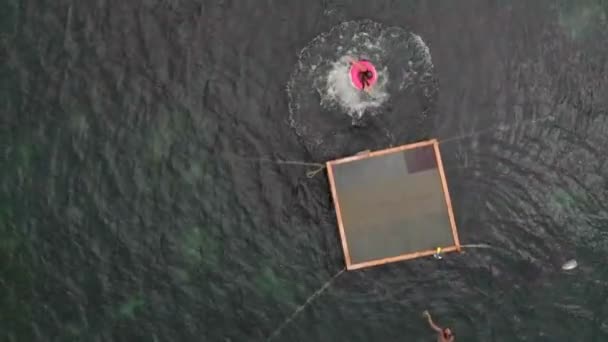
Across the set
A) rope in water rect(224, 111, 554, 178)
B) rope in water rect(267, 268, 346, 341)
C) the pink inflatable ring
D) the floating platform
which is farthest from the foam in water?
rope in water rect(267, 268, 346, 341)

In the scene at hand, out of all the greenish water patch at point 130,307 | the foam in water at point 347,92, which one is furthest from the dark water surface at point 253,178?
the foam in water at point 347,92

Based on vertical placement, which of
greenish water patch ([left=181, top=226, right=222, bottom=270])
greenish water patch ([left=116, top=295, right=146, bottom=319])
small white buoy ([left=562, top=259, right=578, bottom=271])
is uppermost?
greenish water patch ([left=181, top=226, right=222, bottom=270])

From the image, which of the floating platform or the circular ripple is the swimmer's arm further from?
the circular ripple

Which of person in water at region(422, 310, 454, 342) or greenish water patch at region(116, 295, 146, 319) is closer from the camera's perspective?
person in water at region(422, 310, 454, 342)

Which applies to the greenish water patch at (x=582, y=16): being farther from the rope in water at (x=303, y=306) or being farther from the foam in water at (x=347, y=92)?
the rope in water at (x=303, y=306)

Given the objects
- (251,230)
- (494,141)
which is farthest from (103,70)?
(494,141)

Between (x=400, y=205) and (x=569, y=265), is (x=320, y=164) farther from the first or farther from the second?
(x=569, y=265)

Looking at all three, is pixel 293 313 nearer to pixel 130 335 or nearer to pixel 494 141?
pixel 130 335
